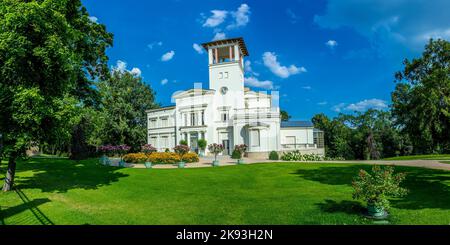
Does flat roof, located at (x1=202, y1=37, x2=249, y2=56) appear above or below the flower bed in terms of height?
above

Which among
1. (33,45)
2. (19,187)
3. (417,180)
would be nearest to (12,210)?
(19,187)

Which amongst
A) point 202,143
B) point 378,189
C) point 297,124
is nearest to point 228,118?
point 202,143

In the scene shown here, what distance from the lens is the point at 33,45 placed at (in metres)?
10.6

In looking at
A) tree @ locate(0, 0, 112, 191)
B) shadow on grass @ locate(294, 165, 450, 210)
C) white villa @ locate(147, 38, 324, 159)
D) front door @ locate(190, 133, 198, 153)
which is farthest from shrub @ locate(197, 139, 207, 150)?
tree @ locate(0, 0, 112, 191)

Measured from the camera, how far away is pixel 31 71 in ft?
36.0

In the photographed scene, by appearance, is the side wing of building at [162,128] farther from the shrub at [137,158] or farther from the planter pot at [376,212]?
the planter pot at [376,212]

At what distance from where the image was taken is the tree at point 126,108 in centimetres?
4047

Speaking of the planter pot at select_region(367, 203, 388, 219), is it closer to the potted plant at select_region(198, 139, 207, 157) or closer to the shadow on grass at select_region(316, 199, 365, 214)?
the shadow on grass at select_region(316, 199, 365, 214)

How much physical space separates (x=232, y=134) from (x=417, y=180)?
2527cm

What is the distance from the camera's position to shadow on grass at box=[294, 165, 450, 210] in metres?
8.71

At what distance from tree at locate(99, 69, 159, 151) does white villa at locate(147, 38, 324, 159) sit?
284 cm

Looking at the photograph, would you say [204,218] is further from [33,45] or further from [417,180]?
[417,180]

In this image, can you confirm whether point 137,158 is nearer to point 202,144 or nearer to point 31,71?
point 202,144

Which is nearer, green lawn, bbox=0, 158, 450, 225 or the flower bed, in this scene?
green lawn, bbox=0, 158, 450, 225
